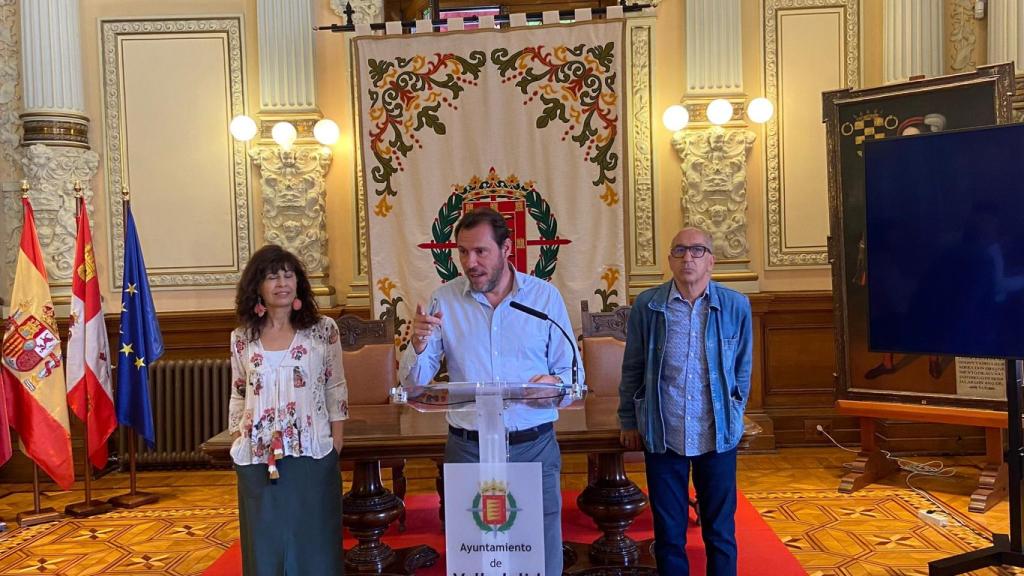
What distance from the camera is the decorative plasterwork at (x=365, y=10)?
5.96 meters

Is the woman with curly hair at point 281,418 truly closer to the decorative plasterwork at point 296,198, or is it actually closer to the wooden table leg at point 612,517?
the wooden table leg at point 612,517

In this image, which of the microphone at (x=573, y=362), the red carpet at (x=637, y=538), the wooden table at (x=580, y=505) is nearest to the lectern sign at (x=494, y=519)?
the microphone at (x=573, y=362)

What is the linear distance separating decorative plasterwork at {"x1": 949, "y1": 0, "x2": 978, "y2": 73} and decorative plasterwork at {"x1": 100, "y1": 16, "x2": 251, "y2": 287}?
16.0ft

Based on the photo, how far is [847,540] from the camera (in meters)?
3.99

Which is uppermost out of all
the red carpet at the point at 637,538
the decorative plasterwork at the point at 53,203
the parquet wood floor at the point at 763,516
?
the decorative plasterwork at the point at 53,203

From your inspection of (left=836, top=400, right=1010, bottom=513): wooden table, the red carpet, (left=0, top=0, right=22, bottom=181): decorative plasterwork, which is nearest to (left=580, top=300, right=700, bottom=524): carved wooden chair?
the red carpet

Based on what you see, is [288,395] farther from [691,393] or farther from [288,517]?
[691,393]

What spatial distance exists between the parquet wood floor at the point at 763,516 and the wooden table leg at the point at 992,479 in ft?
0.19

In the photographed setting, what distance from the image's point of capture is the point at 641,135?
602cm

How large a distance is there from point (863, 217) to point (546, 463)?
3.20m

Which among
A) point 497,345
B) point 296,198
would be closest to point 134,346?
point 296,198

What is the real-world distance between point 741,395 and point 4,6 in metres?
5.68

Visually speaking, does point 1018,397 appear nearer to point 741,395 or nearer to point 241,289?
point 741,395

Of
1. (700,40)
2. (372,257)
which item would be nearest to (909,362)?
(700,40)
